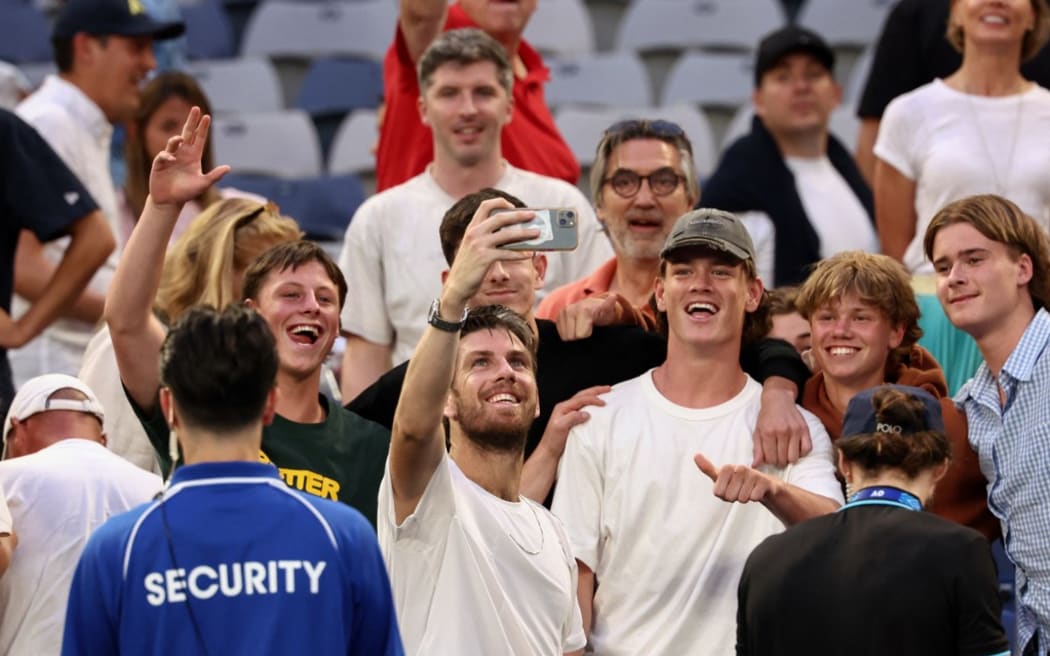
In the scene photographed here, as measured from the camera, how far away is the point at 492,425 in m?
4.82

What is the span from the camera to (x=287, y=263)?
5.39 m

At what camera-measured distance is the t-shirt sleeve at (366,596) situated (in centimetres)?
375

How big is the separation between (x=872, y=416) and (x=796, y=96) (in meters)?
3.31

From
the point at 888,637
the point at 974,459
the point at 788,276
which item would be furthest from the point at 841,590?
the point at 788,276

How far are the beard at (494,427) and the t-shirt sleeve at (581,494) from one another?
46cm

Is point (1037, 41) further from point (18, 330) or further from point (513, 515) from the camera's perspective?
point (18, 330)

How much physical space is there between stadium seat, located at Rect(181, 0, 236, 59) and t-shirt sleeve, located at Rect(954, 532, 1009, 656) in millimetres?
7295

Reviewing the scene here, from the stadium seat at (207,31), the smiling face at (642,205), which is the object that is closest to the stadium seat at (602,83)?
the stadium seat at (207,31)

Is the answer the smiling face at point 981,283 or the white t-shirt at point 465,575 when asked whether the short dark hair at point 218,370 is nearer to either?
the white t-shirt at point 465,575

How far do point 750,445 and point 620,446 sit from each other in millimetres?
348

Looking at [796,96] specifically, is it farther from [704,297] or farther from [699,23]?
[699,23]

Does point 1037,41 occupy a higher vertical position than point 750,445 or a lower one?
higher

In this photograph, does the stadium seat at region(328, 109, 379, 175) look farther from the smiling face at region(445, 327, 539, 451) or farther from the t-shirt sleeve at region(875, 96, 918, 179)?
the smiling face at region(445, 327, 539, 451)

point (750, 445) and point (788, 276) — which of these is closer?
point (750, 445)
